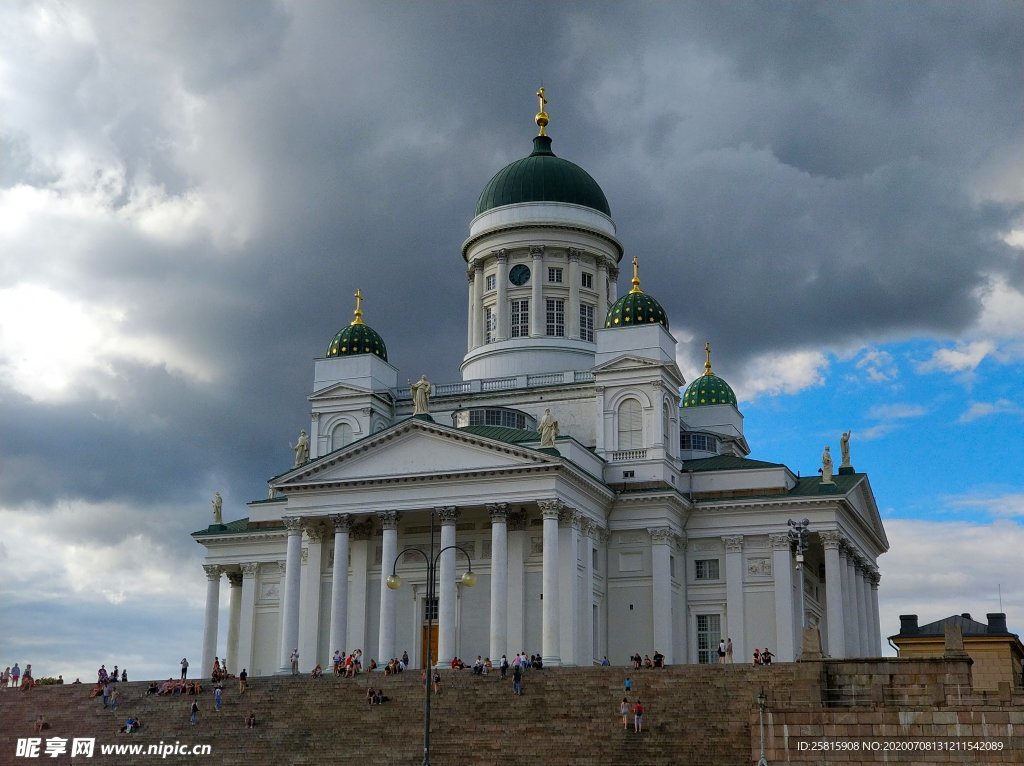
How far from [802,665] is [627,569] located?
54.8ft

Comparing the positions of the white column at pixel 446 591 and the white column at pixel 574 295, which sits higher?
the white column at pixel 574 295

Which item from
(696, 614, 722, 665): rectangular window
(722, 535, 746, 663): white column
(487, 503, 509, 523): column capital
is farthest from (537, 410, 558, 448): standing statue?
(696, 614, 722, 665): rectangular window

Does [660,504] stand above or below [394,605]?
above

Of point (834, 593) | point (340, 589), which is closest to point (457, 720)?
point (340, 589)

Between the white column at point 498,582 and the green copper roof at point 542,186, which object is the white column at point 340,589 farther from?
the green copper roof at point 542,186

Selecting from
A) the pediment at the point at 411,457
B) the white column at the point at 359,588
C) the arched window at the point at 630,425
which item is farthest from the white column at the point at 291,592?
the arched window at the point at 630,425

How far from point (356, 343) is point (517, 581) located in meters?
17.1

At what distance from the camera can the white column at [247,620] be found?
6706 cm

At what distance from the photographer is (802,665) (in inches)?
1759

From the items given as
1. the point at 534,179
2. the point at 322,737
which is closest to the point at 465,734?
the point at 322,737

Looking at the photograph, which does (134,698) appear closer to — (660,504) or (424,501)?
(424,501)

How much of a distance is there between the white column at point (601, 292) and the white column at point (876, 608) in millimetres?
18137

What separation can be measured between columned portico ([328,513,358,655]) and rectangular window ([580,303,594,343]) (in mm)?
18569

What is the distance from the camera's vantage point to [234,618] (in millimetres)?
70000
